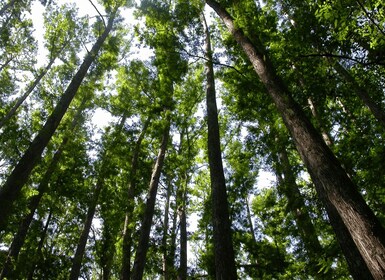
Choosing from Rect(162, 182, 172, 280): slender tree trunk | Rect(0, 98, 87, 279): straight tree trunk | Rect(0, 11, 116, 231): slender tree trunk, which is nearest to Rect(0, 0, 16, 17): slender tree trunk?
Rect(0, 98, 87, 279): straight tree trunk

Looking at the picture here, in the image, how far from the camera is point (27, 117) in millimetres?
14352

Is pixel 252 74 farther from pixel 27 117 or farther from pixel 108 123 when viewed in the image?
pixel 27 117

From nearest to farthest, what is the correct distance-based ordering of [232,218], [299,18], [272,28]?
[299,18]
[272,28]
[232,218]

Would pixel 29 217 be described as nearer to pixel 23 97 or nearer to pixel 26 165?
pixel 26 165

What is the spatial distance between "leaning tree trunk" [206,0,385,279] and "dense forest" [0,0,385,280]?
2cm

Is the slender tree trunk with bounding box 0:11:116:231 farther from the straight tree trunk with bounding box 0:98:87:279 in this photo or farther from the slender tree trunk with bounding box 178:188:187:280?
the slender tree trunk with bounding box 178:188:187:280

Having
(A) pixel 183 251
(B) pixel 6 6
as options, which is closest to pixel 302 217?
(A) pixel 183 251

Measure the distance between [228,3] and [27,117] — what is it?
11166 millimetres

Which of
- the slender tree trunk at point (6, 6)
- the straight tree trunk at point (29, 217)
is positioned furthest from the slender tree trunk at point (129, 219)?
the slender tree trunk at point (6, 6)

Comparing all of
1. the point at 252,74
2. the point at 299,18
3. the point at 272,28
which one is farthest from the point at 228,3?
the point at 299,18

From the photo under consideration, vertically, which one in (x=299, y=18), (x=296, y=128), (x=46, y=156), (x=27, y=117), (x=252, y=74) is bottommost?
(x=296, y=128)

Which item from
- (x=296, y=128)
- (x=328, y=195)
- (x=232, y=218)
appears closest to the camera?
(x=328, y=195)

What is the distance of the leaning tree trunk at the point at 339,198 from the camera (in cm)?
283

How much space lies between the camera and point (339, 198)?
10.9 feet
